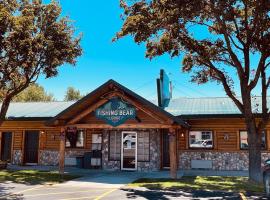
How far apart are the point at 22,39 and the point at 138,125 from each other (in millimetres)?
8054

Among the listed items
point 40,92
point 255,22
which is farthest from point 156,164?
point 40,92

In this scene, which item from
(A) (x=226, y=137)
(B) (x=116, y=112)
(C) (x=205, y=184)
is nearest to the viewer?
(C) (x=205, y=184)

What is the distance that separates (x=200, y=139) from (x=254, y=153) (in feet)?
17.9

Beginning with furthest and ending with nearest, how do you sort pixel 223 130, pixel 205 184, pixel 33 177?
1. pixel 223 130
2. pixel 33 177
3. pixel 205 184

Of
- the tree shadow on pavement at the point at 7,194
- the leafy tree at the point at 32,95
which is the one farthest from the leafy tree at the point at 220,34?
the leafy tree at the point at 32,95

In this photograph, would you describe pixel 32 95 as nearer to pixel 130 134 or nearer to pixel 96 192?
Result: pixel 130 134

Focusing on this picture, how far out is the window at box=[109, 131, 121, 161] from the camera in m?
21.4

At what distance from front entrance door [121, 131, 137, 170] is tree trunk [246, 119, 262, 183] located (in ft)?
24.1

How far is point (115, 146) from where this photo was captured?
21.5 meters

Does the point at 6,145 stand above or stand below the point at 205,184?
above

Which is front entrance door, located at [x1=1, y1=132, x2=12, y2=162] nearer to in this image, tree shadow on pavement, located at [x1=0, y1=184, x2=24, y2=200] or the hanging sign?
the hanging sign

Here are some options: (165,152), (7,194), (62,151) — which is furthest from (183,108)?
(7,194)

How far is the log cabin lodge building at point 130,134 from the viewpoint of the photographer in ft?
60.8

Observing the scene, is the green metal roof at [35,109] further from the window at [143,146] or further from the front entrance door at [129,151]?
the window at [143,146]
